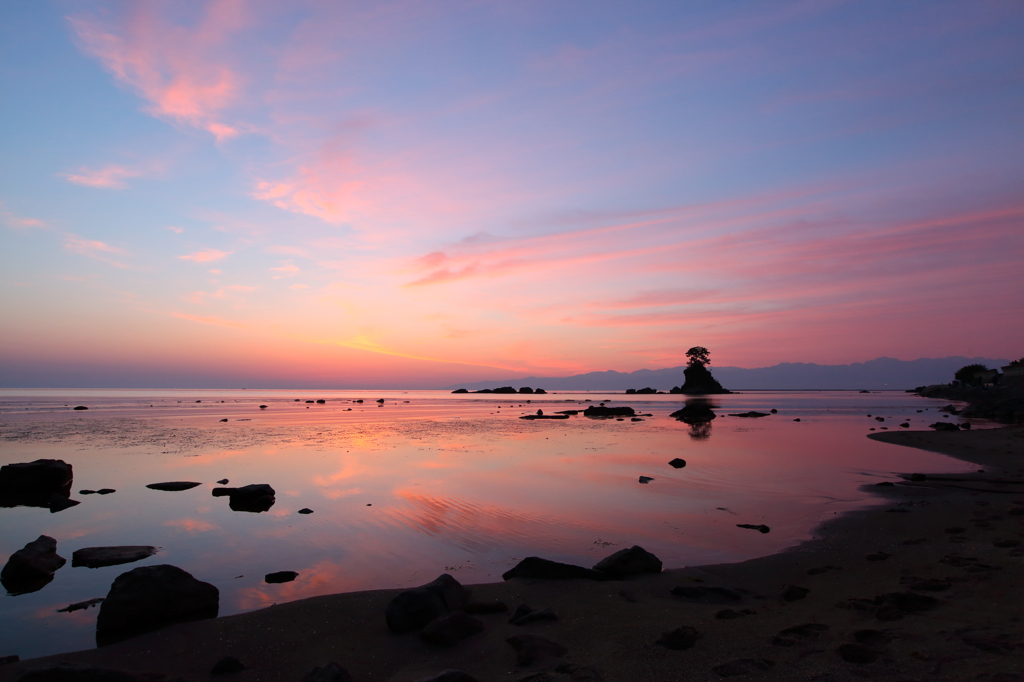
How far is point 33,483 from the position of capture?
21641 mm

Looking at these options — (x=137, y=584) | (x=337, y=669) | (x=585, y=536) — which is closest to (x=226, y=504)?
(x=137, y=584)

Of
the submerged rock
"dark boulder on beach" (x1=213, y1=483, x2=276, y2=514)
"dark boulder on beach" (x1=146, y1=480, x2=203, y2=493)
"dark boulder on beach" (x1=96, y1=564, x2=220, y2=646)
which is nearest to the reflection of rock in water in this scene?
"dark boulder on beach" (x1=213, y1=483, x2=276, y2=514)

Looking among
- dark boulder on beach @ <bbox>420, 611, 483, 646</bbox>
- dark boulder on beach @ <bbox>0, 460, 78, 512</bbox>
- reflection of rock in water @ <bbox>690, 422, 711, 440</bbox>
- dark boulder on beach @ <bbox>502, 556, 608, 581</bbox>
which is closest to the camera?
dark boulder on beach @ <bbox>420, 611, 483, 646</bbox>

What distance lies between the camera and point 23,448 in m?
33.6

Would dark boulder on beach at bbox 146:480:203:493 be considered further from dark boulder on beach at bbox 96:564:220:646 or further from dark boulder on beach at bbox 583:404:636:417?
dark boulder on beach at bbox 583:404:636:417

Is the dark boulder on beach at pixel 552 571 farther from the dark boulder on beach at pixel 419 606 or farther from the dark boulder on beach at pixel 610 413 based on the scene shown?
the dark boulder on beach at pixel 610 413

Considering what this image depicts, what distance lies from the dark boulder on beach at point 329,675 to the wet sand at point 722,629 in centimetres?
65

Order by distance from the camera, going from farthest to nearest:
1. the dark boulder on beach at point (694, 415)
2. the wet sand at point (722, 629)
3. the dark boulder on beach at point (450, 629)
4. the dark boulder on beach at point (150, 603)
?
1. the dark boulder on beach at point (694, 415)
2. the dark boulder on beach at point (150, 603)
3. the dark boulder on beach at point (450, 629)
4. the wet sand at point (722, 629)

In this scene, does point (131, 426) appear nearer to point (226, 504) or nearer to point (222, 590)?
point (226, 504)

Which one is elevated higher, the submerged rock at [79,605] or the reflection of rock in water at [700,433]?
the reflection of rock in water at [700,433]

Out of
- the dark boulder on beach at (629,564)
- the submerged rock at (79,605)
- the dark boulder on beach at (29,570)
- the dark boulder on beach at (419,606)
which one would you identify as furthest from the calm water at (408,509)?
the dark boulder on beach at (419,606)

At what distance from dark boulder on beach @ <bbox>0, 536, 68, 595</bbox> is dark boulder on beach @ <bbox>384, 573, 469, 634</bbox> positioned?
28.9ft

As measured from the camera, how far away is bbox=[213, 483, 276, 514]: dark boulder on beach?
765 inches

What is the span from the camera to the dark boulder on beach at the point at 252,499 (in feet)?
63.8
